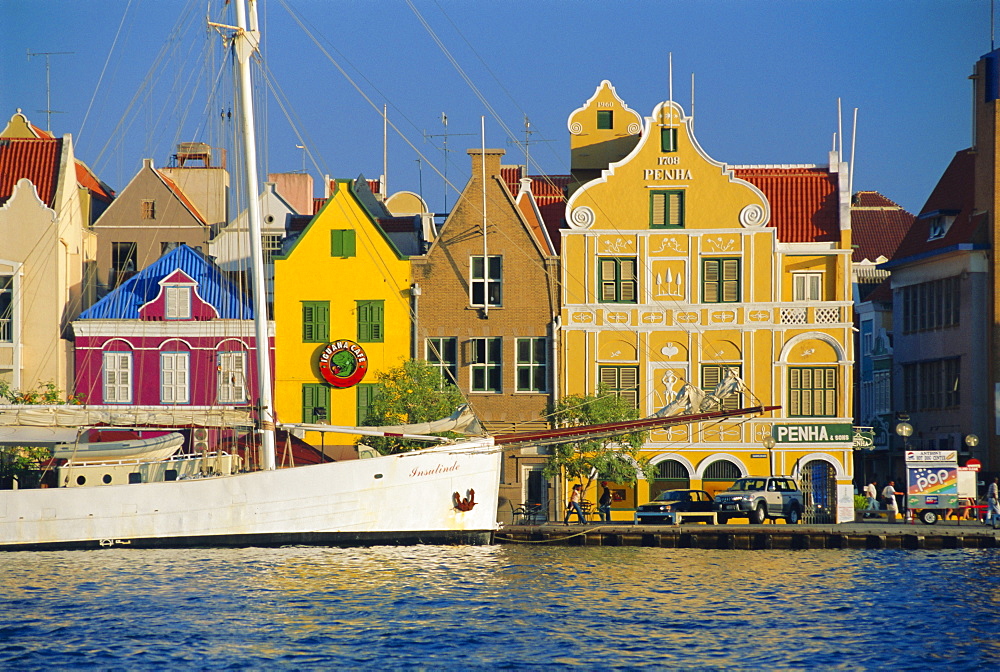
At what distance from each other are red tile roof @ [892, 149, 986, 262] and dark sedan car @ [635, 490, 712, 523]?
20333 millimetres

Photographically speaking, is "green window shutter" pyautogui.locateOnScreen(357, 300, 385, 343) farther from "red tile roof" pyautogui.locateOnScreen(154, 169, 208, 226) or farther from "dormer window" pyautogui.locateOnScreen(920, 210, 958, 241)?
"dormer window" pyautogui.locateOnScreen(920, 210, 958, 241)

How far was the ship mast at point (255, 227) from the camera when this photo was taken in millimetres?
54125

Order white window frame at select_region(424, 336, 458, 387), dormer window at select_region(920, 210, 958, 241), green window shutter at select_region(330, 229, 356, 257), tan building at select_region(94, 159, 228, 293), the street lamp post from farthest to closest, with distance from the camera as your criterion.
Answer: tan building at select_region(94, 159, 228, 293)
dormer window at select_region(920, 210, 958, 241)
green window shutter at select_region(330, 229, 356, 257)
white window frame at select_region(424, 336, 458, 387)
the street lamp post

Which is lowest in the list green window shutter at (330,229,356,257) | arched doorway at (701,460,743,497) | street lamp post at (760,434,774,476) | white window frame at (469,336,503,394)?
arched doorway at (701,460,743,497)

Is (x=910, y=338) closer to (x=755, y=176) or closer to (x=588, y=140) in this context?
(x=755, y=176)

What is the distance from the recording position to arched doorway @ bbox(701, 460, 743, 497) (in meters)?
66.3

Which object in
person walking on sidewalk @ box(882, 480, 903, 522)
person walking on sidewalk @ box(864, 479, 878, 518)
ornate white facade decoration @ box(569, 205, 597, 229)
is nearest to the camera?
person walking on sidewalk @ box(882, 480, 903, 522)

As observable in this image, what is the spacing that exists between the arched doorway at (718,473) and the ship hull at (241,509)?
55.1 feet

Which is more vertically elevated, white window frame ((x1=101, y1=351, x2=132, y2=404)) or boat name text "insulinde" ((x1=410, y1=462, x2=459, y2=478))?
white window frame ((x1=101, y1=351, x2=132, y2=404))

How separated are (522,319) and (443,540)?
16.0 m

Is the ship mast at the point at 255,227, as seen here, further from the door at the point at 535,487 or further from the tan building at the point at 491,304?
the door at the point at 535,487

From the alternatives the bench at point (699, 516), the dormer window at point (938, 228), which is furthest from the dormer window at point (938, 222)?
the bench at point (699, 516)

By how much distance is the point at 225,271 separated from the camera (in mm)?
72438

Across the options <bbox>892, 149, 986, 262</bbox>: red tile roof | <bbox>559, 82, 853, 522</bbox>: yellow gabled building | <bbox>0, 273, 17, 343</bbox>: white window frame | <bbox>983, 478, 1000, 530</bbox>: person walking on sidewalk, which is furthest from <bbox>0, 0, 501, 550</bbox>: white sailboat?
<bbox>892, 149, 986, 262</bbox>: red tile roof
